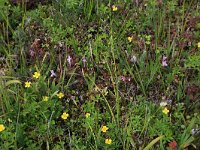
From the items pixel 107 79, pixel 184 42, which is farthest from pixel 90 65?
pixel 184 42

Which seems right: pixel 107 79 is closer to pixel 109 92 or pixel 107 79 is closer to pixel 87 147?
pixel 109 92

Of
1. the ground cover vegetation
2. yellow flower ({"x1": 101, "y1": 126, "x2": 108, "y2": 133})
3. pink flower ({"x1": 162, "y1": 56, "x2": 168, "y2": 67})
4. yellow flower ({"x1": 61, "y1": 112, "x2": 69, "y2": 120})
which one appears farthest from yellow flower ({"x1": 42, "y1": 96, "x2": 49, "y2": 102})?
pink flower ({"x1": 162, "y1": 56, "x2": 168, "y2": 67})

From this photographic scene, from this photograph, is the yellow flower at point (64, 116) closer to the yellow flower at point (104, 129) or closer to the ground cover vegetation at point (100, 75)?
the ground cover vegetation at point (100, 75)

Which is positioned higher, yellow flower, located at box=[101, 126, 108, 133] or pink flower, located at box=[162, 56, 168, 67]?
pink flower, located at box=[162, 56, 168, 67]

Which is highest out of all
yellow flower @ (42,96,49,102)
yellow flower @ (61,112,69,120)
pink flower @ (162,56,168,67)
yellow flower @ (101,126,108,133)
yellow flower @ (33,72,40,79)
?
pink flower @ (162,56,168,67)

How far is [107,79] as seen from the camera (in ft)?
11.2

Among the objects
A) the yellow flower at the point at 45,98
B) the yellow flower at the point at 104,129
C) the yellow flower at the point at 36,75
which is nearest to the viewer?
the yellow flower at the point at 104,129

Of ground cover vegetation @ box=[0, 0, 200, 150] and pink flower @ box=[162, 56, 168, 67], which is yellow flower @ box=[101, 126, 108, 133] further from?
pink flower @ box=[162, 56, 168, 67]

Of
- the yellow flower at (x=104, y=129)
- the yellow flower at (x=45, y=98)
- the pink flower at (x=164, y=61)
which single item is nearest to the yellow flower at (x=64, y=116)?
the yellow flower at (x=45, y=98)

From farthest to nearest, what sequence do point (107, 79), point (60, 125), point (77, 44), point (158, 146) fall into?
point (77, 44) < point (107, 79) < point (60, 125) < point (158, 146)

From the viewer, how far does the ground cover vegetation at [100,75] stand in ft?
9.73

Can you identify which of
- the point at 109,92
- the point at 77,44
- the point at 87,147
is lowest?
the point at 87,147

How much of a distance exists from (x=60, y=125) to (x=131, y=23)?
130 cm

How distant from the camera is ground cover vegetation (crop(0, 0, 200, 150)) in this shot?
296 cm
